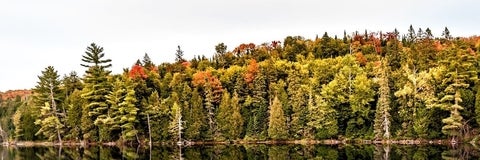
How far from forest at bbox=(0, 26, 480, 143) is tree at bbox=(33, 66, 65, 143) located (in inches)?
6.4

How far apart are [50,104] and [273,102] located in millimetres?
36480

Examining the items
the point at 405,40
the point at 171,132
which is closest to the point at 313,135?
the point at 171,132

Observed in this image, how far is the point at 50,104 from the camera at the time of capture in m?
93.8

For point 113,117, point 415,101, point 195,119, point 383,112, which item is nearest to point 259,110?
point 195,119

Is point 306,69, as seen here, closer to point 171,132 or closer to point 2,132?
point 171,132

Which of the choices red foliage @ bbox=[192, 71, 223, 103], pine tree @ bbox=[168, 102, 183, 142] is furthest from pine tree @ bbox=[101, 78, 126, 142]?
red foliage @ bbox=[192, 71, 223, 103]

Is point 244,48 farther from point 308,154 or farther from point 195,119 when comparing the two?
point 308,154

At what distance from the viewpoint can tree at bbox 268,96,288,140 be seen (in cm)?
7831

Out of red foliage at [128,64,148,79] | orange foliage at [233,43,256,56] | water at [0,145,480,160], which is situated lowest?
water at [0,145,480,160]

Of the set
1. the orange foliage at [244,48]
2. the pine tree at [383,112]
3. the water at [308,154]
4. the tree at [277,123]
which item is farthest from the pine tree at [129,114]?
the orange foliage at [244,48]

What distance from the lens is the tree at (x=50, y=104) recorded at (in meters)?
90.1

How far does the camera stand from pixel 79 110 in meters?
89.4

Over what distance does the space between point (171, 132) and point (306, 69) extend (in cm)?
2161

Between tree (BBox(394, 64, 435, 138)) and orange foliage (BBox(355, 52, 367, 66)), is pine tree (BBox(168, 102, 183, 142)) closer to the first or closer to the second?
tree (BBox(394, 64, 435, 138))
